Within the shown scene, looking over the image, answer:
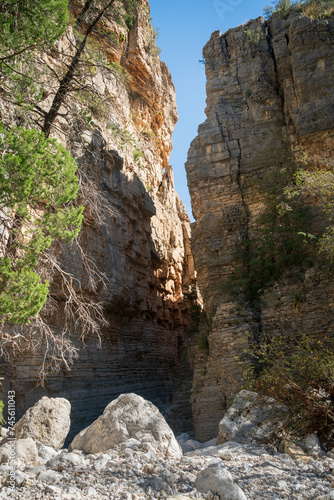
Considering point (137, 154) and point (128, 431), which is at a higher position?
point (137, 154)

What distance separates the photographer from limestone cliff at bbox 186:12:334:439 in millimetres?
13664

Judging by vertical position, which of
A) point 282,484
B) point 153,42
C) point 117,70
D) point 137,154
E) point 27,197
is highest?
point 153,42

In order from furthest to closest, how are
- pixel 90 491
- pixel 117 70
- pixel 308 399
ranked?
pixel 117 70
pixel 308 399
pixel 90 491

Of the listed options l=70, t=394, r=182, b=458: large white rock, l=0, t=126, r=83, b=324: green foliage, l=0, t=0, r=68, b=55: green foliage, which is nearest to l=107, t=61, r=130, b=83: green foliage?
l=0, t=0, r=68, b=55: green foliage

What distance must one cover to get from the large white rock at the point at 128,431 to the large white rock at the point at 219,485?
175 cm

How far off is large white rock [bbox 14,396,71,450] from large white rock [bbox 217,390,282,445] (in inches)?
127

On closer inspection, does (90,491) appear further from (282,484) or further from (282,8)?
(282,8)

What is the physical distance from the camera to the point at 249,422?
7914mm

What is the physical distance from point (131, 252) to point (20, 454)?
14801mm

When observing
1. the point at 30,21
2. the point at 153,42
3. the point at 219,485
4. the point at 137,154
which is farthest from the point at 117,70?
the point at 153,42

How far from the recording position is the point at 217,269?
54.8 feet

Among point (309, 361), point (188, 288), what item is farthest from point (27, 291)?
point (188, 288)

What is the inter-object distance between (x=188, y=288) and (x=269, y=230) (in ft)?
40.4

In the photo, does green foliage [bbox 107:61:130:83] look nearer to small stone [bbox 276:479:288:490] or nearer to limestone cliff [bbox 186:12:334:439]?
limestone cliff [bbox 186:12:334:439]
